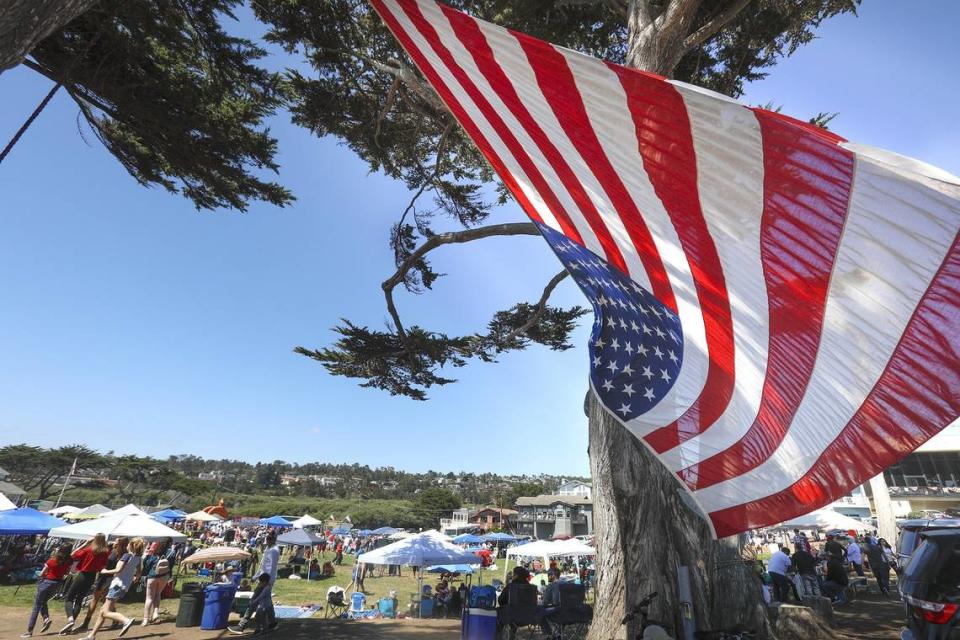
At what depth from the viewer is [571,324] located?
40.1ft

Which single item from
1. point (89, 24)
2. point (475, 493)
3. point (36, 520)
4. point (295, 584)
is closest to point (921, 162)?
point (89, 24)

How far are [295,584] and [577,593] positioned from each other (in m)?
16.7

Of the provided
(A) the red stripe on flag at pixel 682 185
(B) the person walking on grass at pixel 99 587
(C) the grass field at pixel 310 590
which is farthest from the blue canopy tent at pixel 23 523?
(A) the red stripe on flag at pixel 682 185

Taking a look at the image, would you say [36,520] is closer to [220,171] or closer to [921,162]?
[220,171]

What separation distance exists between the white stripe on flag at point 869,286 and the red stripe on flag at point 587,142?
0.94 meters

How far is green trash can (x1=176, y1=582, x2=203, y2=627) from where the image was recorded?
9711 millimetres

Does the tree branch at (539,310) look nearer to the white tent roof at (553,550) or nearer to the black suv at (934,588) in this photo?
the black suv at (934,588)

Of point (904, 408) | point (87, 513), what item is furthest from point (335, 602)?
point (87, 513)

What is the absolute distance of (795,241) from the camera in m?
2.37

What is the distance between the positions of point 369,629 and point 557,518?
63905 mm

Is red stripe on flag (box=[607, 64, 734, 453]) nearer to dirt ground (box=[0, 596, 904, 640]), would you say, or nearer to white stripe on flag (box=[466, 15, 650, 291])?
white stripe on flag (box=[466, 15, 650, 291])

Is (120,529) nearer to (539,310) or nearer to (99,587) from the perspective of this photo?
(99,587)

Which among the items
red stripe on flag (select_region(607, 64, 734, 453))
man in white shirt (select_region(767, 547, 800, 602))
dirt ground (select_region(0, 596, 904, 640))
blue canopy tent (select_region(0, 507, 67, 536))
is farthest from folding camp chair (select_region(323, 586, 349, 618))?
red stripe on flag (select_region(607, 64, 734, 453))

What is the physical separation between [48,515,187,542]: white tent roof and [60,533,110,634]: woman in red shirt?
4284mm
